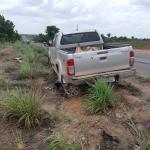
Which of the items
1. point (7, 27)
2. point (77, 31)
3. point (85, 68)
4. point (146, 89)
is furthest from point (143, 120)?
point (7, 27)

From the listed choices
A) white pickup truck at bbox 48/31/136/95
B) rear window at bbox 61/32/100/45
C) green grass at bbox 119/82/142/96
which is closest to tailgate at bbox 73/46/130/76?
white pickup truck at bbox 48/31/136/95

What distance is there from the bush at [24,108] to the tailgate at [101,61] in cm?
277

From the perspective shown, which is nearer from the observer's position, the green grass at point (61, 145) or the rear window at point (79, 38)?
the green grass at point (61, 145)

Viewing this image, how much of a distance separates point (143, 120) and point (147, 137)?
4.83 ft

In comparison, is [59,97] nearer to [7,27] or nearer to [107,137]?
[107,137]

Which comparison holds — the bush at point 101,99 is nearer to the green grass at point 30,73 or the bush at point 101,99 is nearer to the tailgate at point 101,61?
the tailgate at point 101,61

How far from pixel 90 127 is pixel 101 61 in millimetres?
3509

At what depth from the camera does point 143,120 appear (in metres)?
8.76

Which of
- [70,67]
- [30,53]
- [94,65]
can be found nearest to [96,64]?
[94,65]

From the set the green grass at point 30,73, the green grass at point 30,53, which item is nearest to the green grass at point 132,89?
the green grass at point 30,73

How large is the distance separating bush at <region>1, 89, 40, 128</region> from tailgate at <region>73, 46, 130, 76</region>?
2.77 meters

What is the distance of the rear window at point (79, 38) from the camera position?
48.0 feet

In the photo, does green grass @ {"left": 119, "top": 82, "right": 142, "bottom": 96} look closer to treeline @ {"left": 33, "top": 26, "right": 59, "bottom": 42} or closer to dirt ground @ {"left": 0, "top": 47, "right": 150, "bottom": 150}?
dirt ground @ {"left": 0, "top": 47, "right": 150, "bottom": 150}

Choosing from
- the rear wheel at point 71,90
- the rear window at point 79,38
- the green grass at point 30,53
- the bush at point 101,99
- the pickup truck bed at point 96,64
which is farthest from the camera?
the green grass at point 30,53
